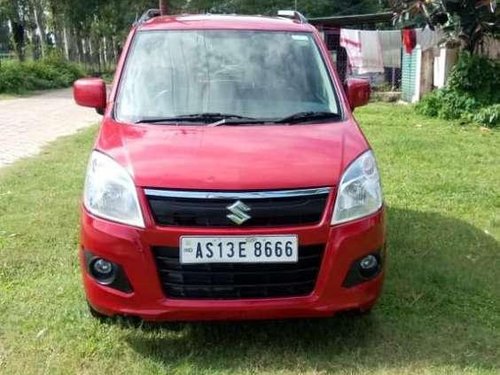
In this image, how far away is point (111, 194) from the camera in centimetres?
325

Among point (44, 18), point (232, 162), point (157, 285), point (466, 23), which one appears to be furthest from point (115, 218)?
point (44, 18)

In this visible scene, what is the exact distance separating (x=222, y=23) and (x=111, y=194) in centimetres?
177

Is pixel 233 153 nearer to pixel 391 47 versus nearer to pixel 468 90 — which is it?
pixel 468 90

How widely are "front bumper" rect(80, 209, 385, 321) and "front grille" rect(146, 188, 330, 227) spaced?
0.14 ft

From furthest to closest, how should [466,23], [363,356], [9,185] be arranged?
[466,23] < [9,185] < [363,356]

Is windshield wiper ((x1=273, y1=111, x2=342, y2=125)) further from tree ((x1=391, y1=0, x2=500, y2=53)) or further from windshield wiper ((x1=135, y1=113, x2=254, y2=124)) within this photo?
tree ((x1=391, y1=0, x2=500, y2=53))

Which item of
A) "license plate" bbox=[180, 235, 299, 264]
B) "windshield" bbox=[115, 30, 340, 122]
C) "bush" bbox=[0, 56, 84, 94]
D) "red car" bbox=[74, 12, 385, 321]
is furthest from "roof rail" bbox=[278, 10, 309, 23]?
"bush" bbox=[0, 56, 84, 94]

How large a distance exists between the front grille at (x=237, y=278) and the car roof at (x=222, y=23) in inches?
74.2

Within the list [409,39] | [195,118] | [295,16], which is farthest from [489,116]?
[195,118]

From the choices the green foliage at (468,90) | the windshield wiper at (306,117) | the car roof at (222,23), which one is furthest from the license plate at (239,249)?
the green foliage at (468,90)

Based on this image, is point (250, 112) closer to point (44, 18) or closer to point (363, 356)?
point (363, 356)

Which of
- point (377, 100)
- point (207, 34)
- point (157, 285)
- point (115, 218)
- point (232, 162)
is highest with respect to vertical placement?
point (207, 34)

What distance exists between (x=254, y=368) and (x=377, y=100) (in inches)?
563

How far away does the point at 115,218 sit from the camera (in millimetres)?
3205
